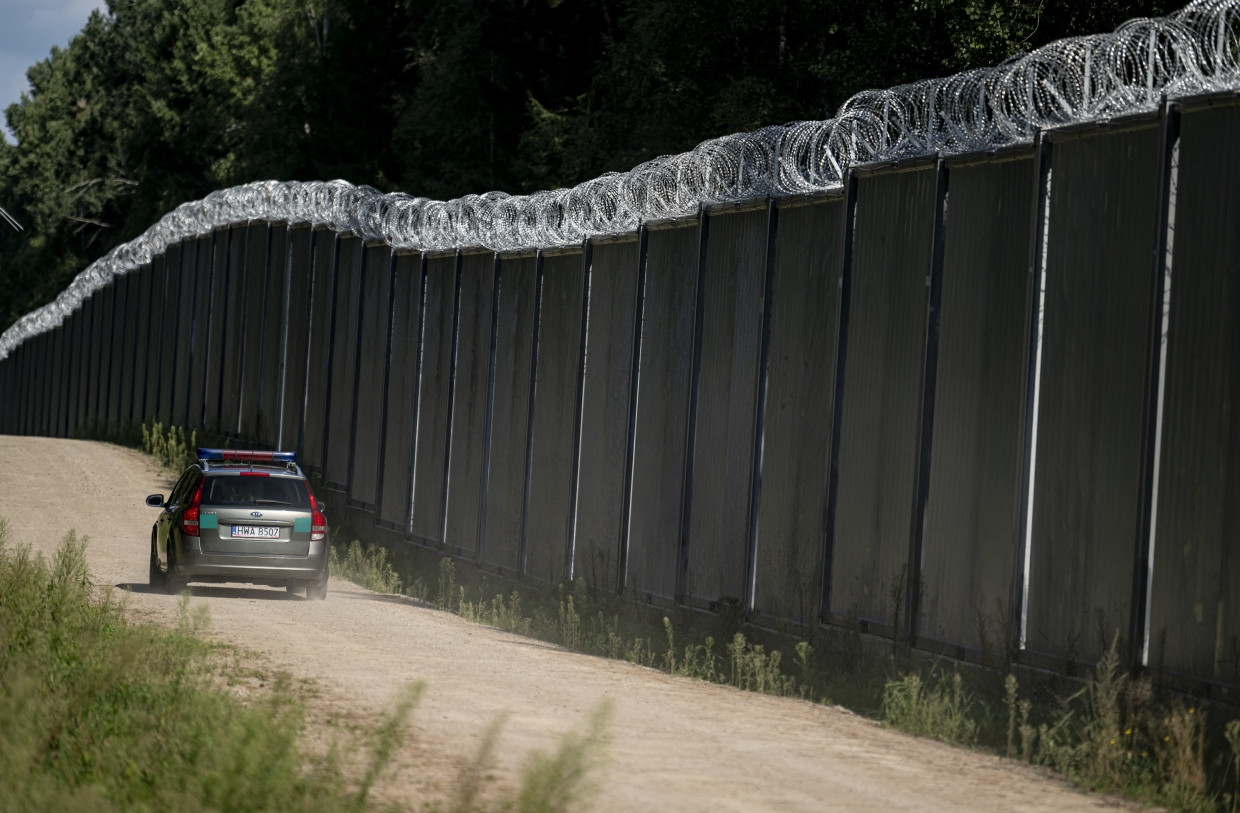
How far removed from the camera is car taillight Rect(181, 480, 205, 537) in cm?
1734

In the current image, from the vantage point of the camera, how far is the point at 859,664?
1284cm

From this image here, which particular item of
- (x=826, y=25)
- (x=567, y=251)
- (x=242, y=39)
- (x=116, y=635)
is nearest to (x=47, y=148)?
(x=242, y=39)

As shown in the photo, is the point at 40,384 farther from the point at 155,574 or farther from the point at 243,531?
the point at 243,531

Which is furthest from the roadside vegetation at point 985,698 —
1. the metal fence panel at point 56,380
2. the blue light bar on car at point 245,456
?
the metal fence panel at point 56,380

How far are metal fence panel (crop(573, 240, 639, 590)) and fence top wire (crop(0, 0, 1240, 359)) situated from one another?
0.47 metres

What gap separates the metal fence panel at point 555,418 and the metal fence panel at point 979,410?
7301 millimetres

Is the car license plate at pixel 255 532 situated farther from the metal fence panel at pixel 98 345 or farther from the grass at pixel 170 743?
the metal fence panel at pixel 98 345

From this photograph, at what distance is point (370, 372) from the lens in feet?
86.5

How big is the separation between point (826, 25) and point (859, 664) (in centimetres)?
2333

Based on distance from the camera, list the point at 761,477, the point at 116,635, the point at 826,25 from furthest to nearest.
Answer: the point at 826,25 → the point at 761,477 → the point at 116,635

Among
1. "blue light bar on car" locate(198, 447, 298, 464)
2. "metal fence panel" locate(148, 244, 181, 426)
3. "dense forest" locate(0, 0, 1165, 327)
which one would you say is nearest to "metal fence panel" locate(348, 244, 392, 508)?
"blue light bar on car" locate(198, 447, 298, 464)

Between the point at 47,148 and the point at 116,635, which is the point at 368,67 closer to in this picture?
the point at 47,148

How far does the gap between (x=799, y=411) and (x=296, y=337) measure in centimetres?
1767

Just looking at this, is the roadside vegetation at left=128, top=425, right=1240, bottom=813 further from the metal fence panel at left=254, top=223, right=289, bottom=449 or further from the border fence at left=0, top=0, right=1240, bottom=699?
the metal fence panel at left=254, top=223, right=289, bottom=449
